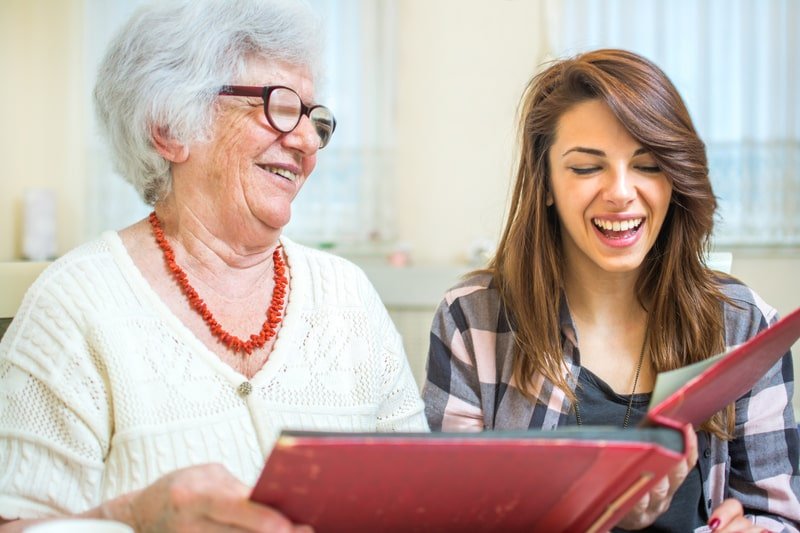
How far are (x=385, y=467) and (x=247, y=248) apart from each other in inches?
28.0

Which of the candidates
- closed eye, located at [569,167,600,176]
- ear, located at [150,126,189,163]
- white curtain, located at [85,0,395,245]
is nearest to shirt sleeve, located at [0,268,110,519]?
ear, located at [150,126,189,163]

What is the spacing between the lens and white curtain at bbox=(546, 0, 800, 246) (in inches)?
127

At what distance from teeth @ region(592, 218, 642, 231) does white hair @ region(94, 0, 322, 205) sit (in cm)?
57

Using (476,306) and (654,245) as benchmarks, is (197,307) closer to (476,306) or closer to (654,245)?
(476,306)

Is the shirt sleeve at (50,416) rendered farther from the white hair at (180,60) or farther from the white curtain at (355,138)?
the white curtain at (355,138)

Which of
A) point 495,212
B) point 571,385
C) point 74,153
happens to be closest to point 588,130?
point 571,385

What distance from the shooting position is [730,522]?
3.76 feet

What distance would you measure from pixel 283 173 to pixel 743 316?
836mm

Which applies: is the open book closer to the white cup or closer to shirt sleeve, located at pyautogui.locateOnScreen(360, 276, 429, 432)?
the white cup

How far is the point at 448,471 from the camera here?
0.57 meters

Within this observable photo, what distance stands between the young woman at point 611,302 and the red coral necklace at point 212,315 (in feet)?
1.20

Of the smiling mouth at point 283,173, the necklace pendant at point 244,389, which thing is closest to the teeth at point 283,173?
the smiling mouth at point 283,173

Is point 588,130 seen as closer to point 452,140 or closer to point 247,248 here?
point 247,248

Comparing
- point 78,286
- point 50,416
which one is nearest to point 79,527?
point 50,416
